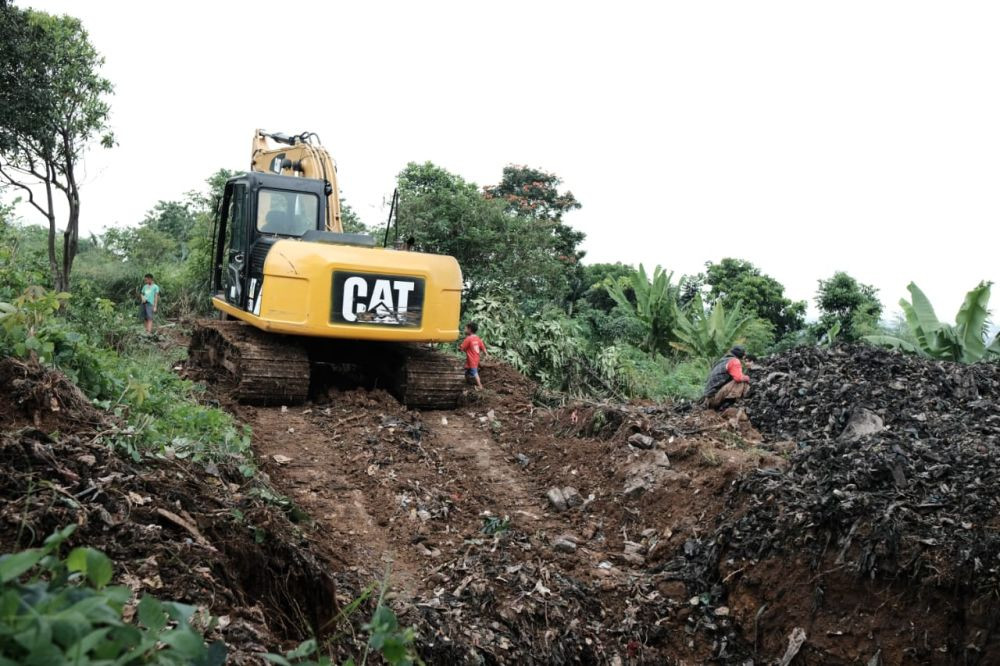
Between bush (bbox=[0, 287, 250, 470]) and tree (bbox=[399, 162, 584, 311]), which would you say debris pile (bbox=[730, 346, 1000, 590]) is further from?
tree (bbox=[399, 162, 584, 311])

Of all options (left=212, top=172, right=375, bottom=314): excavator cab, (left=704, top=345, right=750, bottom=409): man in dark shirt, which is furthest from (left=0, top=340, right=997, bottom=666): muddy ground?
(left=212, top=172, right=375, bottom=314): excavator cab

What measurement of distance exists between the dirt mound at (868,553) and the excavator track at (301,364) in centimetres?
390

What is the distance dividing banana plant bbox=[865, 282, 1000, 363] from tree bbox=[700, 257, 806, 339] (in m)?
7.66

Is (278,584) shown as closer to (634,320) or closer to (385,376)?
(385,376)

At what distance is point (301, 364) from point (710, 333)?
973 centimetres

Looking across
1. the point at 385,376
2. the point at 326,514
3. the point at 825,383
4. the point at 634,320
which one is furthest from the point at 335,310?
the point at 634,320

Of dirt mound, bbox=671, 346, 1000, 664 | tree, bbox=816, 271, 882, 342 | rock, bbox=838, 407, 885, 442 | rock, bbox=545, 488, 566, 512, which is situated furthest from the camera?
tree, bbox=816, 271, 882, 342

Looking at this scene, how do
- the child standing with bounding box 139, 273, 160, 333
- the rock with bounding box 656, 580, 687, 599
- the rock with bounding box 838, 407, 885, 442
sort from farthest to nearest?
the child standing with bounding box 139, 273, 160, 333 → the rock with bounding box 838, 407, 885, 442 → the rock with bounding box 656, 580, 687, 599

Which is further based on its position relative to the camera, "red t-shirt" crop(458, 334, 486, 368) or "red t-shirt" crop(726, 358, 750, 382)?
"red t-shirt" crop(458, 334, 486, 368)

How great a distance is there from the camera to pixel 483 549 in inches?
229

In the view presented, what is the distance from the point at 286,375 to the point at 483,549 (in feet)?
12.2

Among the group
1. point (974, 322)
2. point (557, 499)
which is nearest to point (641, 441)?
point (557, 499)

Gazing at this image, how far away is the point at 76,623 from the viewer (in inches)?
63.6

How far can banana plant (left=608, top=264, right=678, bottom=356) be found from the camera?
18.0m
